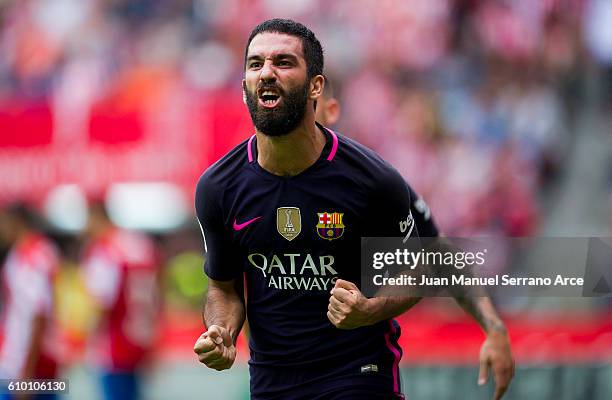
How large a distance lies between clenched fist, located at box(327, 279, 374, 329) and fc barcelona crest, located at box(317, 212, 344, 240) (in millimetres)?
353

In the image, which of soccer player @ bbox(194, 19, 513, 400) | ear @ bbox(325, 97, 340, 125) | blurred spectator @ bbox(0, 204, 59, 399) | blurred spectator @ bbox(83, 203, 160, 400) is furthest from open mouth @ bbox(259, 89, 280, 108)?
blurred spectator @ bbox(83, 203, 160, 400)

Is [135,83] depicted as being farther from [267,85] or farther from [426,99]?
[267,85]

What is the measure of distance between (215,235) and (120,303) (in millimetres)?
4910

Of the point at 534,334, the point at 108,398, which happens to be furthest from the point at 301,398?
the point at 534,334

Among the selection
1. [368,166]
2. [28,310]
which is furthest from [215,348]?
[28,310]

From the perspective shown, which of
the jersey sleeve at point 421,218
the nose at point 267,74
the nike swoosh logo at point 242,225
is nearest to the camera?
the nose at point 267,74

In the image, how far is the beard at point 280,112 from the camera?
16.4 ft

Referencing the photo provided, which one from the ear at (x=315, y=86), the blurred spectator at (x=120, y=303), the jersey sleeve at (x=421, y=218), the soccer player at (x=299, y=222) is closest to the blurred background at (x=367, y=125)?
the blurred spectator at (x=120, y=303)

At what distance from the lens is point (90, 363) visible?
10711 millimetres

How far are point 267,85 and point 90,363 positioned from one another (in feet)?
20.7

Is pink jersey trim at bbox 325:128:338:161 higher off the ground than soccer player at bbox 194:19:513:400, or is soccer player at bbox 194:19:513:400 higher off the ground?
pink jersey trim at bbox 325:128:338:161

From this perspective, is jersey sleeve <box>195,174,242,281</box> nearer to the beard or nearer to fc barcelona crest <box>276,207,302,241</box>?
fc barcelona crest <box>276,207,302,241</box>

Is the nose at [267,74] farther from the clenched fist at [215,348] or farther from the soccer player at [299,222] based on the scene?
the clenched fist at [215,348]

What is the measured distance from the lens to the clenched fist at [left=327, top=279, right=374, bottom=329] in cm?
471
